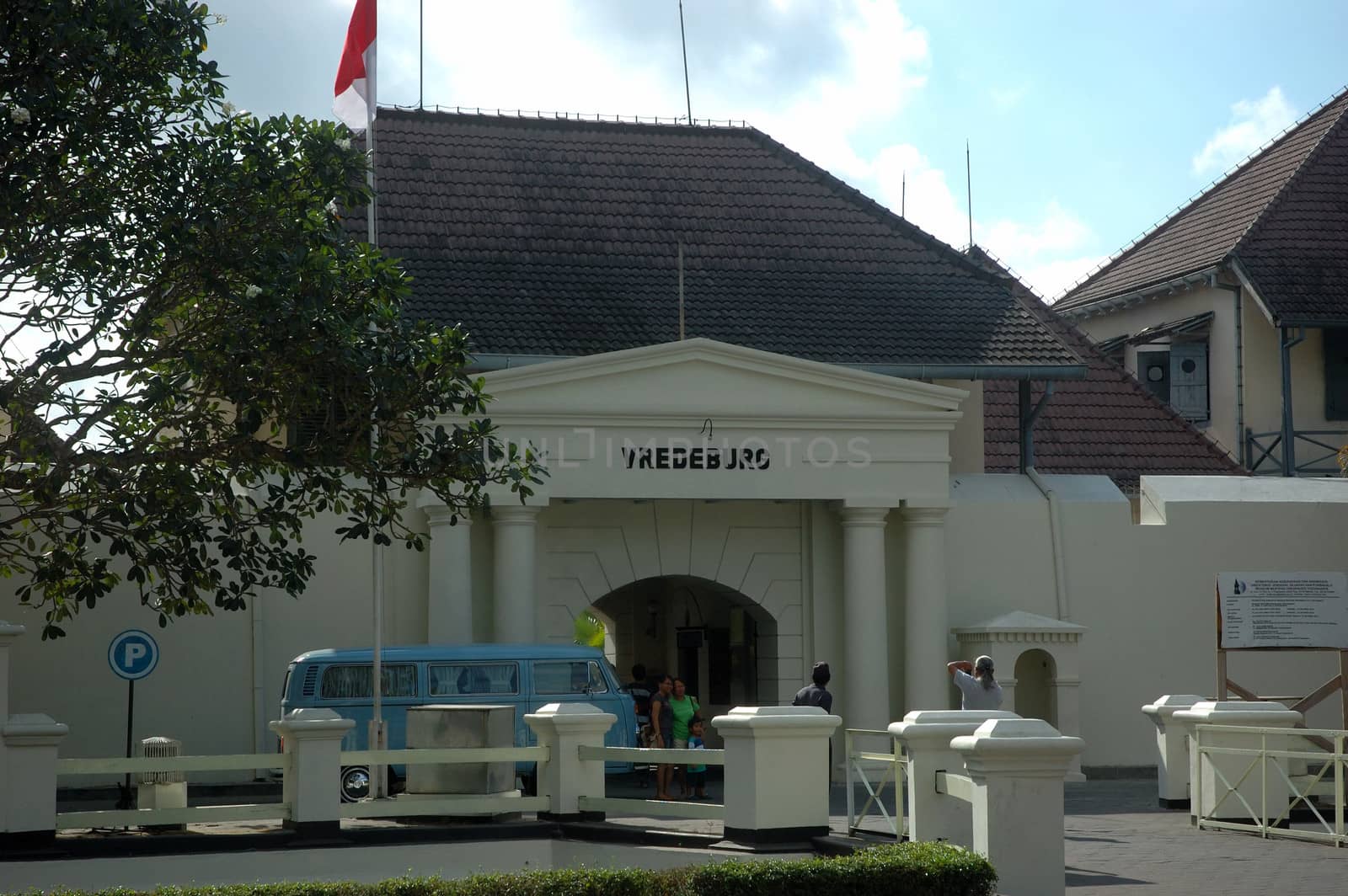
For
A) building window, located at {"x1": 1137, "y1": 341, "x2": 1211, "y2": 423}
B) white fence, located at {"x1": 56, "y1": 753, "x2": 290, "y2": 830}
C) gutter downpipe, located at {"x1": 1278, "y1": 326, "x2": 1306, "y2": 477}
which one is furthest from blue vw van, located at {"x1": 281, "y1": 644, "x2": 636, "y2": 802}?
building window, located at {"x1": 1137, "y1": 341, "x2": 1211, "y2": 423}

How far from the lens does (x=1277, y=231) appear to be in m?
33.6

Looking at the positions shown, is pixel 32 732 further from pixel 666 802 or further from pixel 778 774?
pixel 778 774

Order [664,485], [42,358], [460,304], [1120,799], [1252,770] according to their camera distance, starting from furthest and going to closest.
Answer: [460,304]
[664,485]
[1120,799]
[1252,770]
[42,358]

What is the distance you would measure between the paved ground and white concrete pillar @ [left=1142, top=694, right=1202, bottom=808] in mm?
2525

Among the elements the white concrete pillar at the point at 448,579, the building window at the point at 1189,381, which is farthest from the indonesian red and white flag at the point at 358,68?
the building window at the point at 1189,381

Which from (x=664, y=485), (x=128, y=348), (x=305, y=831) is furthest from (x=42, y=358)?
(x=664, y=485)

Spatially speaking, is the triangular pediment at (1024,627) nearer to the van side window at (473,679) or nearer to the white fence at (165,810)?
the van side window at (473,679)

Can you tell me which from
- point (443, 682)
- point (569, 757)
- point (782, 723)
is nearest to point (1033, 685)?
point (443, 682)

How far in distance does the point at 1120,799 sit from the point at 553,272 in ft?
37.2

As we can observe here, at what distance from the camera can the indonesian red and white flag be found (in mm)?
21344

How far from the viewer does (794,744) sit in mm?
13781

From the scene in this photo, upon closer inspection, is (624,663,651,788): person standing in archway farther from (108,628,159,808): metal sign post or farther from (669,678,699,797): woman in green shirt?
(108,628,159,808): metal sign post

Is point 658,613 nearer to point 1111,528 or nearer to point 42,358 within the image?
point 1111,528

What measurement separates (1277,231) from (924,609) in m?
14.3
